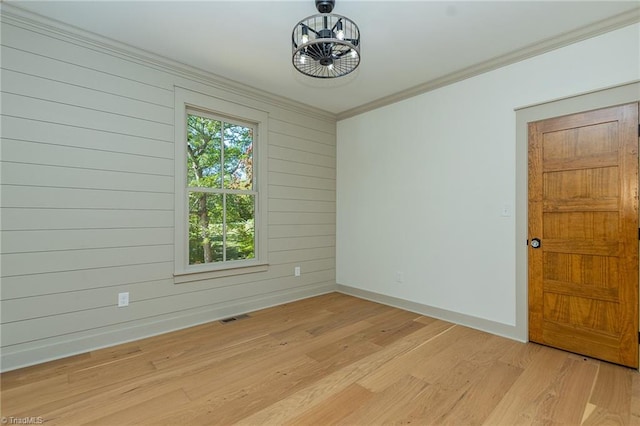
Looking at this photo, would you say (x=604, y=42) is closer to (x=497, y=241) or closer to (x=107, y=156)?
(x=497, y=241)

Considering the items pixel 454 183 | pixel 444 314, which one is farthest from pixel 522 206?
pixel 444 314

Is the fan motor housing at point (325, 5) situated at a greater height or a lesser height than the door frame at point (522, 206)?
greater

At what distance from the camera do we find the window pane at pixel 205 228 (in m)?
3.29

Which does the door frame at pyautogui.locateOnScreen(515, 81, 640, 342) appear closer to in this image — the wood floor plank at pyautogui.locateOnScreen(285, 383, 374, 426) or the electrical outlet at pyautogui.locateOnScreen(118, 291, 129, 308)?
the wood floor plank at pyautogui.locateOnScreen(285, 383, 374, 426)

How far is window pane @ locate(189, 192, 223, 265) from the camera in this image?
3.29 meters

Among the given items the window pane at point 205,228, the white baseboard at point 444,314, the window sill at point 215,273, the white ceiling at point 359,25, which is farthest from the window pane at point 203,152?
the white baseboard at point 444,314

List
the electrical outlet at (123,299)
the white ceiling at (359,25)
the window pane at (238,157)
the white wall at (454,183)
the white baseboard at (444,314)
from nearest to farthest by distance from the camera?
1. the white ceiling at (359,25)
2. the white wall at (454,183)
3. the electrical outlet at (123,299)
4. the white baseboard at (444,314)
5. the window pane at (238,157)

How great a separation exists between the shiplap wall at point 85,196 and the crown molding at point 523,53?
211 cm

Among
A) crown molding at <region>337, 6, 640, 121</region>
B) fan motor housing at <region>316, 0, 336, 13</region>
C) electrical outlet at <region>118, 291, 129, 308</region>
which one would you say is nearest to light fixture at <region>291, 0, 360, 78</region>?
fan motor housing at <region>316, 0, 336, 13</region>

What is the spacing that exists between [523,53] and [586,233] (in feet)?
5.56

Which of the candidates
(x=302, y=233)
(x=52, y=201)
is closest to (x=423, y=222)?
(x=302, y=233)

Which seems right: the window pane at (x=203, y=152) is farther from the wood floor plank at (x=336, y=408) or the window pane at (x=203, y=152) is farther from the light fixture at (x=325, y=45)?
the wood floor plank at (x=336, y=408)

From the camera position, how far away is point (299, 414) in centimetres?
181

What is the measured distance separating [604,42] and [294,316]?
3.79 meters
